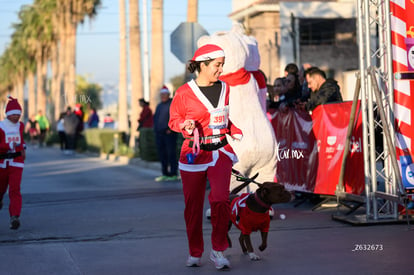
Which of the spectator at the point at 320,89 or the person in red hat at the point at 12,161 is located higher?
the spectator at the point at 320,89

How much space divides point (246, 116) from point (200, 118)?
281cm

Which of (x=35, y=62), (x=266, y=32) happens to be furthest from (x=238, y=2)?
(x=35, y=62)

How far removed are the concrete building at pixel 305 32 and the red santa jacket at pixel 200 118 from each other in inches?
1560

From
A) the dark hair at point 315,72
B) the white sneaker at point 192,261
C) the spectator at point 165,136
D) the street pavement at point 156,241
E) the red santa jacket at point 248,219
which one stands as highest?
the dark hair at point 315,72

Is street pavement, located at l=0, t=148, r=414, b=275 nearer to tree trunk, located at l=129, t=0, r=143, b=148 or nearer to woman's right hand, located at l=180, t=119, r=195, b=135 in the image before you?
woman's right hand, located at l=180, t=119, r=195, b=135

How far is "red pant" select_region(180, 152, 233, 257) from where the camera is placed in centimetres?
718

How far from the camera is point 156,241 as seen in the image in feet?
29.1

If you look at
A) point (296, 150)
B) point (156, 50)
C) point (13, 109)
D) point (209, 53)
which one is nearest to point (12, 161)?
point (13, 109)

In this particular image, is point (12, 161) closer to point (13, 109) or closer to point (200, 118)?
point (13, 109)

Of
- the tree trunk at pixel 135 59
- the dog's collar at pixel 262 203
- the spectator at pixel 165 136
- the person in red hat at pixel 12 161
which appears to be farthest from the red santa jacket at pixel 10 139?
the tree trunk at pixel 135 59

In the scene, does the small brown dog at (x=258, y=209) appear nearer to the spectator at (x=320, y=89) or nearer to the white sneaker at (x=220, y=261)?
the white sneaker at (x=220, y=261)

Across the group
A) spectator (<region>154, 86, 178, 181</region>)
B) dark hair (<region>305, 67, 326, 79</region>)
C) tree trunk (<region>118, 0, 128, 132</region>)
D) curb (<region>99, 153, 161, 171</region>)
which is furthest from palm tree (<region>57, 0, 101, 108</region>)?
dark hair (<region>305, 67, 326, 79</region>)

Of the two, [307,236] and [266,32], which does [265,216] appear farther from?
[266,32]

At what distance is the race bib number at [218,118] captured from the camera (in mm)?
7336
